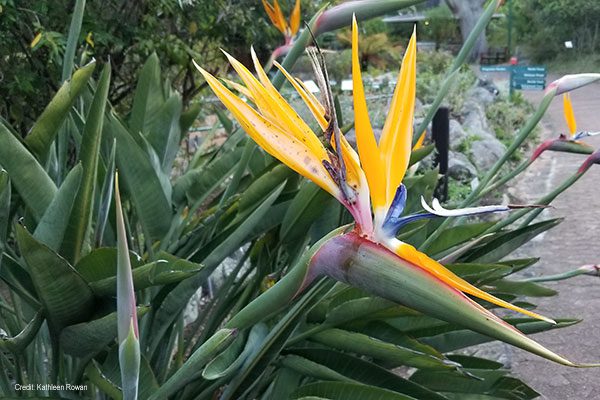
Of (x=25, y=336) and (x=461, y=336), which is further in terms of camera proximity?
(x=461, y=336)

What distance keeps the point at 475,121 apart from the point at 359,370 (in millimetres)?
6282

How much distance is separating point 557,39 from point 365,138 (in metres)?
19.7

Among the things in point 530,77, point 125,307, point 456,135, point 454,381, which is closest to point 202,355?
point 125,307

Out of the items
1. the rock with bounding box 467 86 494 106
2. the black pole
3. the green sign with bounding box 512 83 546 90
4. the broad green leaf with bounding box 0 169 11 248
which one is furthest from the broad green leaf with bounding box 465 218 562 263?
the rock with bounding box 467 86 494 106

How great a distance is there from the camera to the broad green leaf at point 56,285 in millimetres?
808

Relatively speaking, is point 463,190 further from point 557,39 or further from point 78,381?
point 557,39

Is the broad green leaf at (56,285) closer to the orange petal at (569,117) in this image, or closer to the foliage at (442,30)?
the orange petal at (569,117)

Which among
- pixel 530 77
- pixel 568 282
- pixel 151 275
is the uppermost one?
pixel 151 275

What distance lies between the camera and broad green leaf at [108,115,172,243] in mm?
1156

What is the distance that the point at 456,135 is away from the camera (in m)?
6.17

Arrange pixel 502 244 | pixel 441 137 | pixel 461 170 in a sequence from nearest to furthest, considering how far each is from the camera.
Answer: pixel 502 244, pixel 441 137, pixel 461 170

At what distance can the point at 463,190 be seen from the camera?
475 cm

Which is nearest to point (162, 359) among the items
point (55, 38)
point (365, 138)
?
point (365, 138)

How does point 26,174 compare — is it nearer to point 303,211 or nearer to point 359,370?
point 303,211
